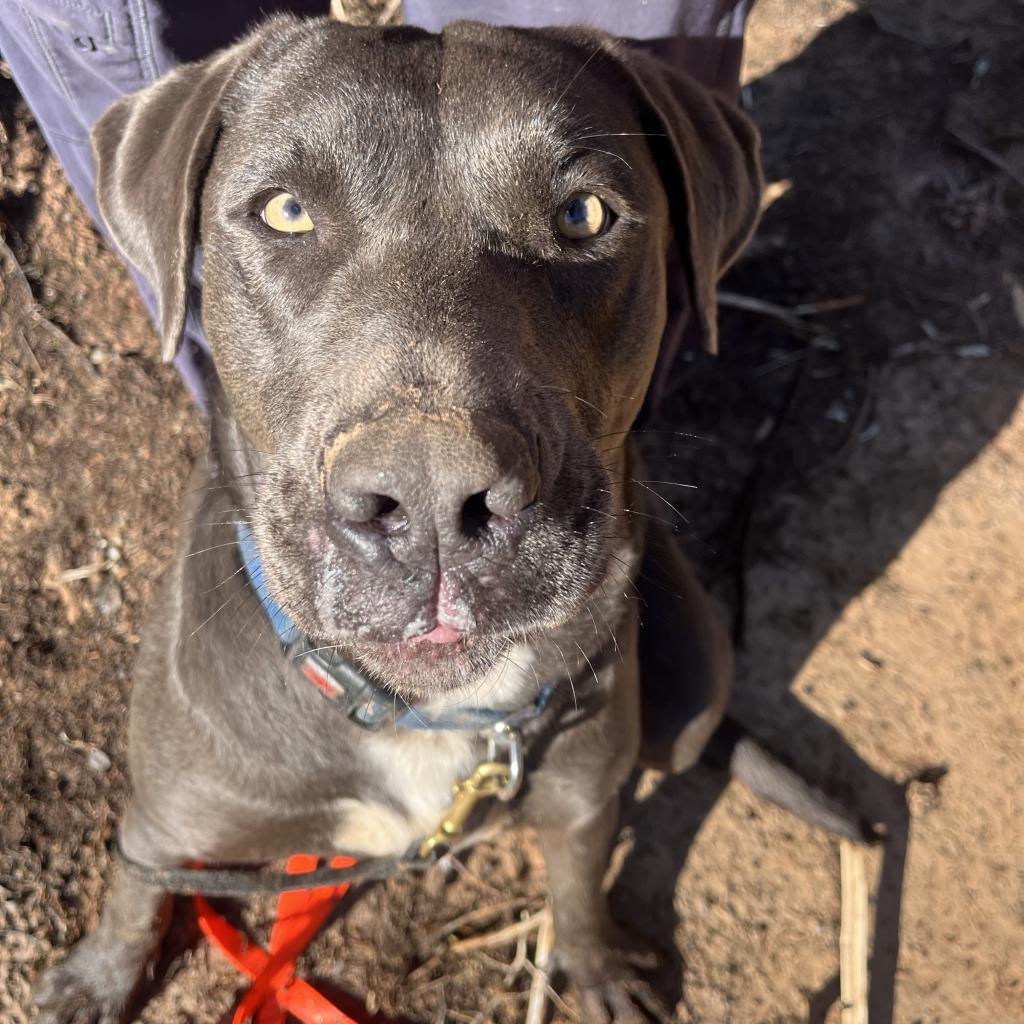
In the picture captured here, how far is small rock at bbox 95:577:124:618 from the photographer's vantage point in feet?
10.8

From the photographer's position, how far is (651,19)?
2.67m

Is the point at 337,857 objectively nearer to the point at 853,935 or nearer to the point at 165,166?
the point at 853,935

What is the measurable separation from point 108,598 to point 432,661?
81.0 inches

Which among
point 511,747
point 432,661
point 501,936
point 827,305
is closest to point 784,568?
point 827,305

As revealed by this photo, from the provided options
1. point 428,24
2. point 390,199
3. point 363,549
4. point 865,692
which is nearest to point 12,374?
point 428,24

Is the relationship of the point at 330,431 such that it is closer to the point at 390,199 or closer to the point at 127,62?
the point at 390,199

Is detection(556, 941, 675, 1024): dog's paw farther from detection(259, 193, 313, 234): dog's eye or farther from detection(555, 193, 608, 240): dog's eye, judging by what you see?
detection(259, 193, 313, 234): dog's eye

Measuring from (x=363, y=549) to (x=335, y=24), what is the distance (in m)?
1.30

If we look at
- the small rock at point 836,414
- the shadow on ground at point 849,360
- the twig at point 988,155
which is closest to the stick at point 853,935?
the shadow on ground at point 849,360

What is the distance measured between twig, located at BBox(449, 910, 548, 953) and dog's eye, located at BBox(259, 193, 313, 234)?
2.44m

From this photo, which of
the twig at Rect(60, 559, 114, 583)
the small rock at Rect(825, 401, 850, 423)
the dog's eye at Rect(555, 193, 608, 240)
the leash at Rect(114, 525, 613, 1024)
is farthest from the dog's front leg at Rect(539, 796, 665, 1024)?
the small rock at Rect(825, 401, 850, 423)

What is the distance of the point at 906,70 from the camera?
15.3ft

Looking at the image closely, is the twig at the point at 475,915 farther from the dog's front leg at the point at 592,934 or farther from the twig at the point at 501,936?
the dog's front leg at the point at 592,934

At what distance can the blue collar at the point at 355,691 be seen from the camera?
2068mm
